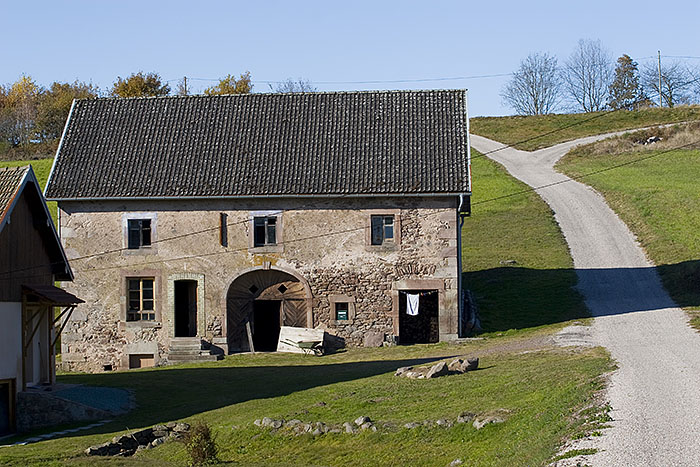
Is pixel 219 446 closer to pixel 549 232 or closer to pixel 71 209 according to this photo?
pixel 71 209

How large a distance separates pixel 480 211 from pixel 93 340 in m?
30.1

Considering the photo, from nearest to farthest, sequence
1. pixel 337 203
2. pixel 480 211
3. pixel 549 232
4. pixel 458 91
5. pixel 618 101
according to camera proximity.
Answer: pixel 337 203 < pixel 458 91 < pixel 549 232 < pixel 480 211 < pixel 618 101

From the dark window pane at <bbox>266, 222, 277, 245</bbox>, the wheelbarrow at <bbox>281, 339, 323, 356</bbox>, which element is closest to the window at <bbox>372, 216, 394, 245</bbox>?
the dark window pane at <bbox>266, 222, 277, 245</bbox>

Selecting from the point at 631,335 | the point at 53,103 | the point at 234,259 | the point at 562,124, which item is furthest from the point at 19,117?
the point at 631,335

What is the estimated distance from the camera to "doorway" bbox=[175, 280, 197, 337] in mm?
36281

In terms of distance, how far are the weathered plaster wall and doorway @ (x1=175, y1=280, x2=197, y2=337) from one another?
76 cm

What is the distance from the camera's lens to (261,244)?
117 feet

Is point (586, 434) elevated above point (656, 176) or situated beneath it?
situated beneath

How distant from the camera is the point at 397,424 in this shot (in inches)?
773

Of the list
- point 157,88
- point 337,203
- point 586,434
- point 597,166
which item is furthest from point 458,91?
point 157,88

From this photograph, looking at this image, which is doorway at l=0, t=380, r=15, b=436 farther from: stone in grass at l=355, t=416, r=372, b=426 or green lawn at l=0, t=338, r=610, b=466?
stone in grass at l=355, t=416, r=372, b=426

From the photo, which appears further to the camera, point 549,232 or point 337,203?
point 549,232

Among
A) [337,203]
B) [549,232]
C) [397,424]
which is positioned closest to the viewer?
[397,424]

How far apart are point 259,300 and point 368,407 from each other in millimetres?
14825
